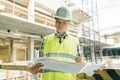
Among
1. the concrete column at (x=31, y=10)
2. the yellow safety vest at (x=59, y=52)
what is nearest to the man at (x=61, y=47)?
the yellow safety vest at (x=59, y=52)

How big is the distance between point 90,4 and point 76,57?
11528 mm

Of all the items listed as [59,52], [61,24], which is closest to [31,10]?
[61,24]

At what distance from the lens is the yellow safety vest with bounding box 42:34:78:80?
6.17 feet

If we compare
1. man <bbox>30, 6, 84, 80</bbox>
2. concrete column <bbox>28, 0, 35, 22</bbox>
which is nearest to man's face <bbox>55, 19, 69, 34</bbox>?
man <bbox>30, 6, 84, 80</bbox>

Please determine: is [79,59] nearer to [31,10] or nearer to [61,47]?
[61,47]

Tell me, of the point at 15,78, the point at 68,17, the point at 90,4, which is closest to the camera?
the point at 68,17

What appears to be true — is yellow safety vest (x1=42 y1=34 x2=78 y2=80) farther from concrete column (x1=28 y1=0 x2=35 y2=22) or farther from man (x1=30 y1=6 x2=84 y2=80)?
concrete column (x1=28 y1=0 x2=35 y2=22)

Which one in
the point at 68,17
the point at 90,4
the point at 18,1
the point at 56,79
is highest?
the point at 90,4

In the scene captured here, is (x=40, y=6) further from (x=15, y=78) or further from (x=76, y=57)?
(x=76, y=57)

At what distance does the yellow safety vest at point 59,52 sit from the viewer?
188cm

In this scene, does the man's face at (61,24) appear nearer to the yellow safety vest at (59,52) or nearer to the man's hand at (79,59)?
the yellow safety vest at (59,52)

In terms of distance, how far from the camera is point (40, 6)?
28.0 ft

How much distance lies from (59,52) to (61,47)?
2.3 inches

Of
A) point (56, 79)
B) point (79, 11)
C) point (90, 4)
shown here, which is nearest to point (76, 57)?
point (56, 79)
